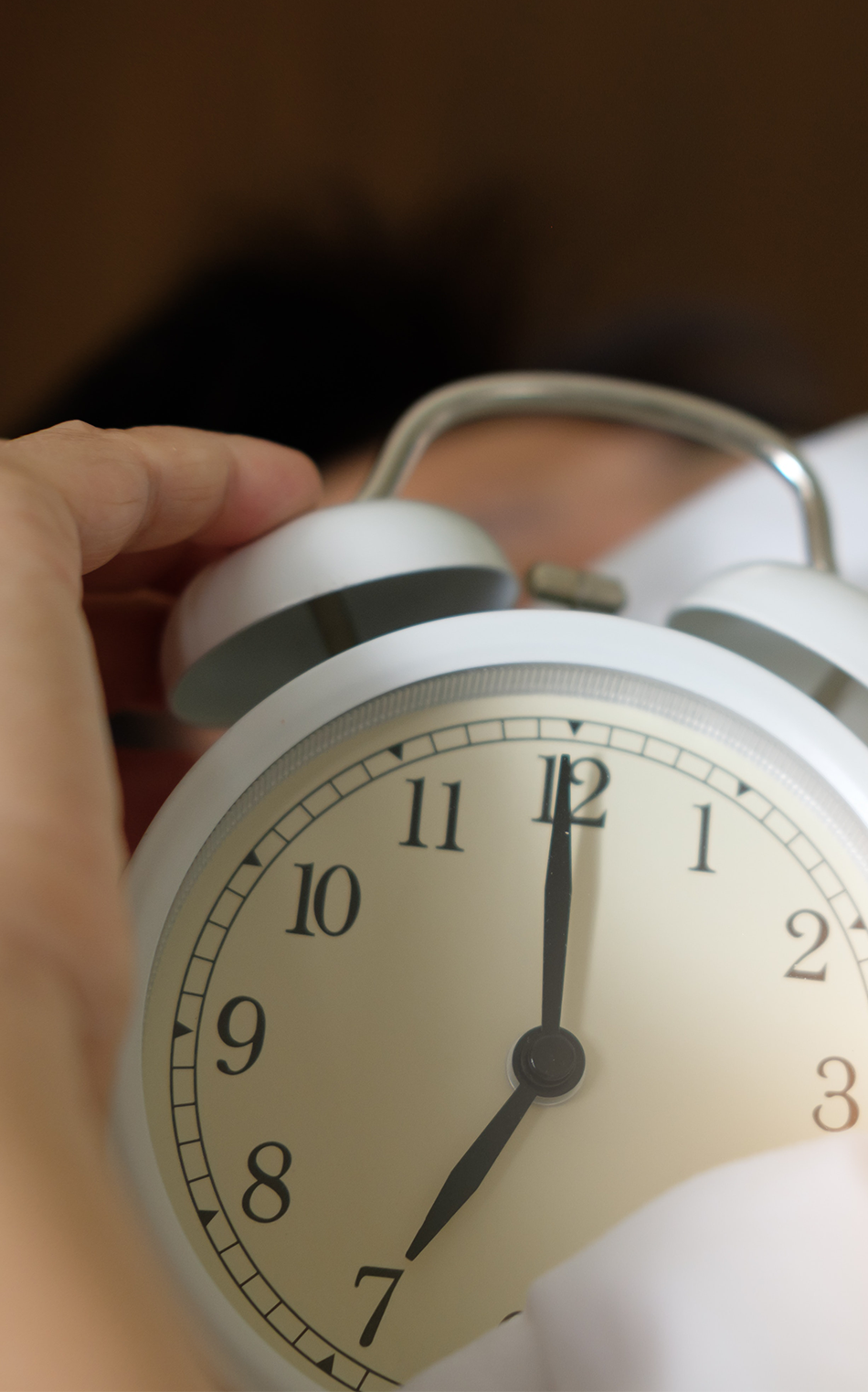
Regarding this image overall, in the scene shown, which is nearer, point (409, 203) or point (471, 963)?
point (471, 963)

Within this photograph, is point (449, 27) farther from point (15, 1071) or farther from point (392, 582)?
point (15, 1071)

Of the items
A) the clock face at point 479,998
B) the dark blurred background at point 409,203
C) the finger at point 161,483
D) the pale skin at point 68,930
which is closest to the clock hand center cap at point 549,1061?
the clock face at point 479,998

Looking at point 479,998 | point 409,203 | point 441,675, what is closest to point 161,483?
point 441,675

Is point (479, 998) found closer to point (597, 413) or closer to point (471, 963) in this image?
point (471, 963)

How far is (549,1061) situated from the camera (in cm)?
→ 37

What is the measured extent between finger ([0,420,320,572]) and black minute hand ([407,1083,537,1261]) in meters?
0.26

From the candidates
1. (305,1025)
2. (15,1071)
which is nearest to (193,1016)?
(305,1025)

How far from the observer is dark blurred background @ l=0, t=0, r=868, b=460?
2.74 feet

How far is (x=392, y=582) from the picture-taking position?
1.55 feet

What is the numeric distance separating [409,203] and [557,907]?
2.69 ft

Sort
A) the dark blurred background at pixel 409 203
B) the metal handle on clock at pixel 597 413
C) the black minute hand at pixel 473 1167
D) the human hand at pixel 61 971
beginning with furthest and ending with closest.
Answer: the dark blurred background at pixel 409 203, the metal handle on clock at pixel 597 413, the black minute hand at pixel 473 1167, the human hand at pixel 61 971

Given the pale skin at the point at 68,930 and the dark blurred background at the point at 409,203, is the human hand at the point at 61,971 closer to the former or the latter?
the pale skin at the point at 68,930

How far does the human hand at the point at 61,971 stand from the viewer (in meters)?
0.23

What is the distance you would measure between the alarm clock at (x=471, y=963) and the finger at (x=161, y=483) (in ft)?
0.19
